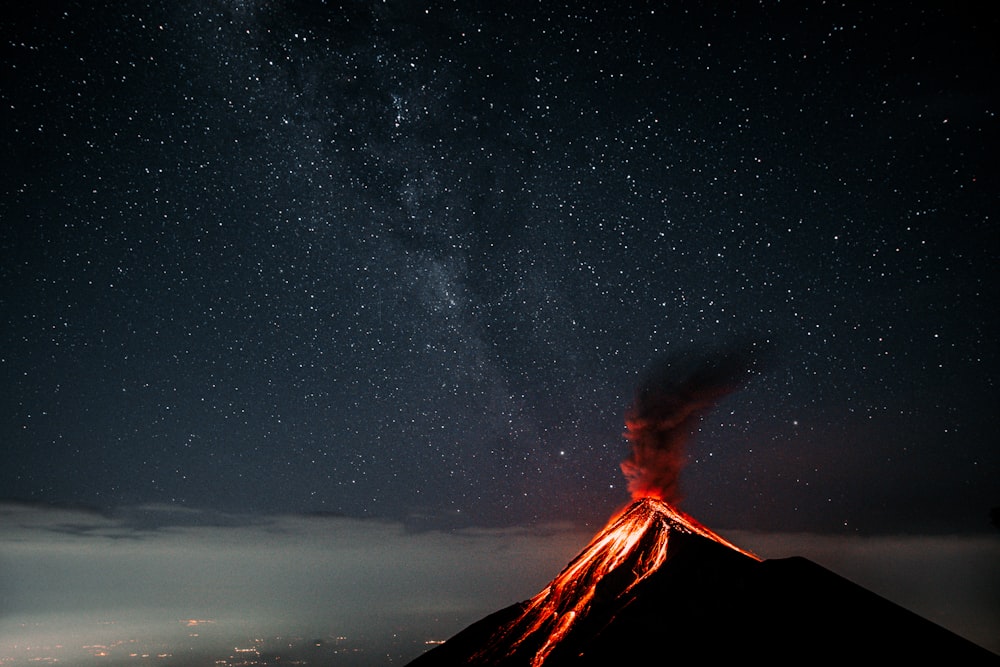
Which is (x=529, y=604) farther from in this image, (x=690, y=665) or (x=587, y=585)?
(x=690, y=665)

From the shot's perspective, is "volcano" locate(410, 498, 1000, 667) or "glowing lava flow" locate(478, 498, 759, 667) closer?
"volcano" locate(410, 498, 1000, 667)

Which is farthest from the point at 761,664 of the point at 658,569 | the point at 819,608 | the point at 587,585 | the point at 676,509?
the point at 676,509

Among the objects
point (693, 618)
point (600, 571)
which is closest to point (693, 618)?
A: point (693, 618)

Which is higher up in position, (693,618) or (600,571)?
(600,571)

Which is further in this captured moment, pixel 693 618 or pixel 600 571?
pixel 600 571

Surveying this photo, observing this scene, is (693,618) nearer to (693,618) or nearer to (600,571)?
(693,618)
